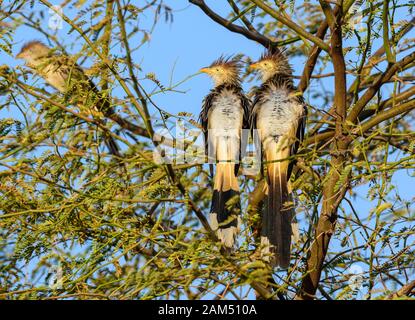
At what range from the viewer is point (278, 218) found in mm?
4410

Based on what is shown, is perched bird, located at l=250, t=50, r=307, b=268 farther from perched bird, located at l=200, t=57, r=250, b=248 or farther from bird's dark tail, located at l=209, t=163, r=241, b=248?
bird's dark tail, located at l=209, t=163, r=241, b=248

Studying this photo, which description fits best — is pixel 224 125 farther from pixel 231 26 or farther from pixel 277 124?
pixel 231 26

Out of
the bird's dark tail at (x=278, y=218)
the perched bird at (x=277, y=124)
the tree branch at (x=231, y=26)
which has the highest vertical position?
the tree branch at (x=231, y=26)

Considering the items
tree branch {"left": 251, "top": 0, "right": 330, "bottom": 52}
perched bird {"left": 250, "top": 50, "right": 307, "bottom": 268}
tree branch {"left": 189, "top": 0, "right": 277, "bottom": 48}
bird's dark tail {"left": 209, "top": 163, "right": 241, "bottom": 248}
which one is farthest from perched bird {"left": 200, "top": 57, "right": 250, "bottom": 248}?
tree branch {"left": 251, "top": 0, "right": 330, "bottom": 52}

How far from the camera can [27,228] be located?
13.8ft

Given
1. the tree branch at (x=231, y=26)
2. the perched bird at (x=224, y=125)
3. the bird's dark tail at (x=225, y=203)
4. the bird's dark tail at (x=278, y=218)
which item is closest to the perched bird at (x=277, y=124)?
the bird's dark tail at (x=278, y=218)

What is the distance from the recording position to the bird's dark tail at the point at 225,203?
4227 mm

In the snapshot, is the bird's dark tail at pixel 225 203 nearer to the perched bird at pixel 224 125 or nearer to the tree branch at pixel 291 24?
the perched bird at pixel 224 125

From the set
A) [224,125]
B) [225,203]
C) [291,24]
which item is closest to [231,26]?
[224,125]

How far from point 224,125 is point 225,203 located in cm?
57

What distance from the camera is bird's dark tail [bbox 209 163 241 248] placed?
4227 mm

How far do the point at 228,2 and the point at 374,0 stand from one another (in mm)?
1339
